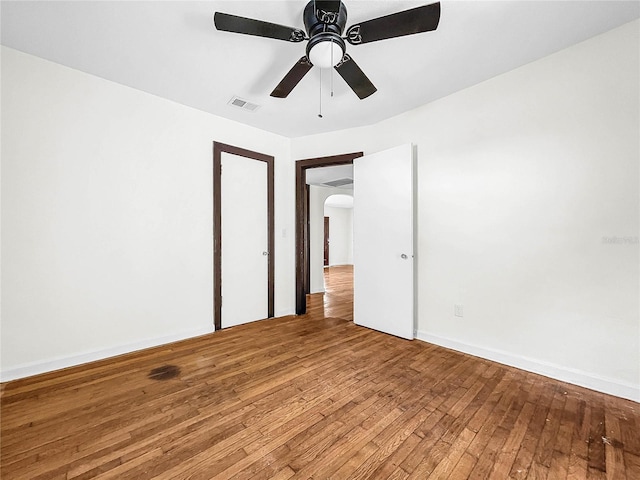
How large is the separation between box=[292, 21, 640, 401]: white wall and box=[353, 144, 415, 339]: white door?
0.62 ft

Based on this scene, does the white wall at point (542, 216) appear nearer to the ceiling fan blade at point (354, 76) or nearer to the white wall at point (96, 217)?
the ceiling fan blade at point (354, 76)

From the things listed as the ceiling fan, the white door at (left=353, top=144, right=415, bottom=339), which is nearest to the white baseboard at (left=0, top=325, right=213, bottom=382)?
the white door at (left=353, top=144, right=415, bottom=339)

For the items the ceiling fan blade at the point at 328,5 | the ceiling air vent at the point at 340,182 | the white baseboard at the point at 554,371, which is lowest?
the white baseboard at the point at 554,371

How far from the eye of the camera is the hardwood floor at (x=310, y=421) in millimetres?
1401

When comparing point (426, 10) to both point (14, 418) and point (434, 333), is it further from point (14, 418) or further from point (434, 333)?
point (14, 418)

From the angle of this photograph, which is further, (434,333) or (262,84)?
(434,333)

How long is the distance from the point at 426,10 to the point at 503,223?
6.30ft

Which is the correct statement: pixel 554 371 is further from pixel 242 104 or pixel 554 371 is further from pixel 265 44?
pixel 242 104

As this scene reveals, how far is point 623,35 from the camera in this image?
200 cm

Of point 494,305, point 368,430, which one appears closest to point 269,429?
point 368,430

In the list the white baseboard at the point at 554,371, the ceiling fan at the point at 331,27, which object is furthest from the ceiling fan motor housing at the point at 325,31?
the white baseboard at the point at 554,371

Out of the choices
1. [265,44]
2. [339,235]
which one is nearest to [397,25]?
[265,44]

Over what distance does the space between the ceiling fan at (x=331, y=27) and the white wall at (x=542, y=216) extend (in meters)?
1.48

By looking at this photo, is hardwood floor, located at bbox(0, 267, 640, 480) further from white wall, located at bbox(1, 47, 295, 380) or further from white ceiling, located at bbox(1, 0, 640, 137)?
white ceiling, located at bbox(1, 0, 640, 137)
